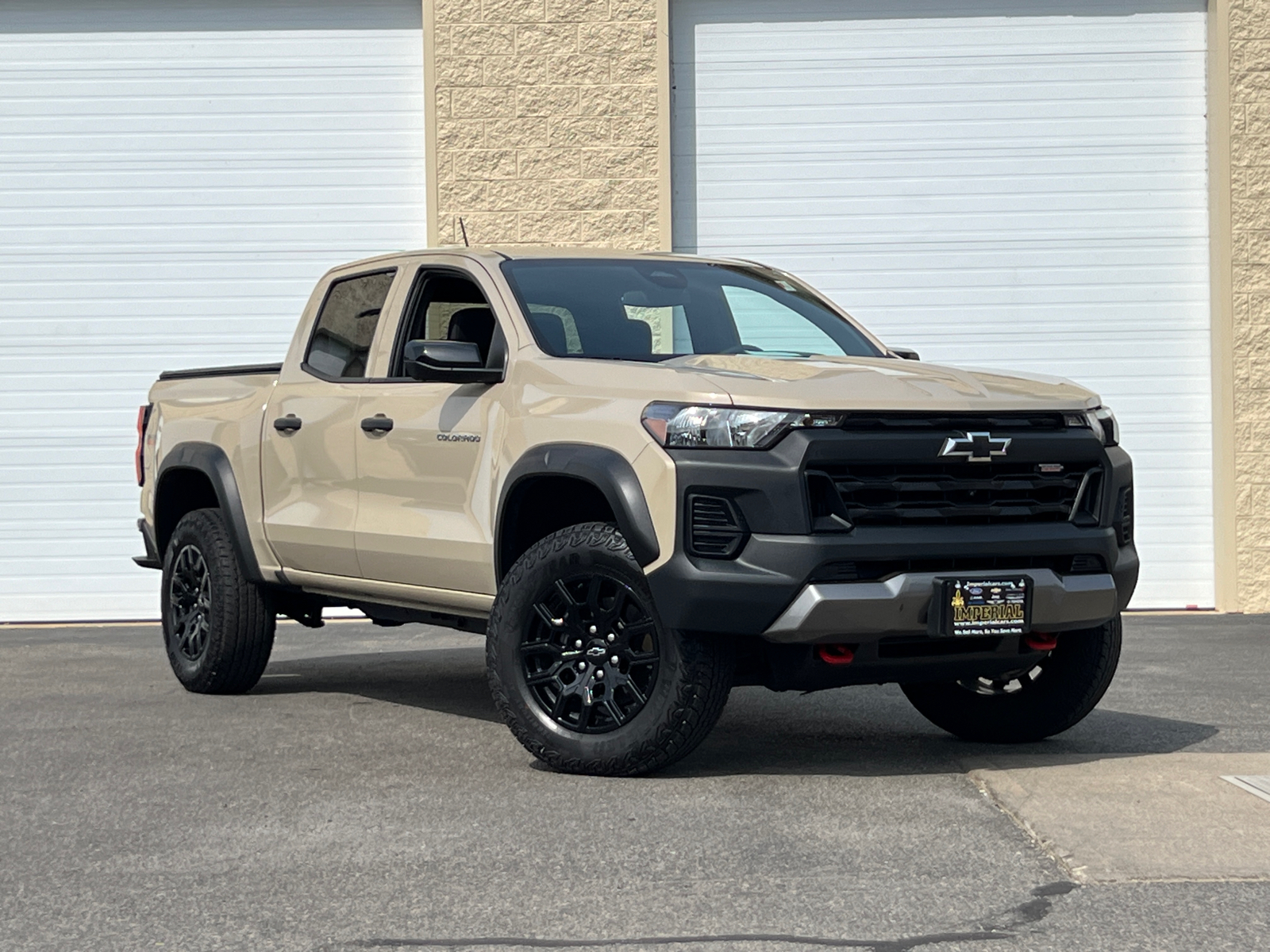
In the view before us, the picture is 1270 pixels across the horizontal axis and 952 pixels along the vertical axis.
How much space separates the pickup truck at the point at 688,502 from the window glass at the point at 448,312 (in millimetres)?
13

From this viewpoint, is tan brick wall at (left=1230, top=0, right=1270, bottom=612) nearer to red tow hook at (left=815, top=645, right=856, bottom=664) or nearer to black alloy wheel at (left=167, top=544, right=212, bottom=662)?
black alloy wheel at (left=167, top=544, right=212, bottom=662)

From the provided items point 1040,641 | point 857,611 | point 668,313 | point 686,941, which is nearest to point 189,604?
point 668,313

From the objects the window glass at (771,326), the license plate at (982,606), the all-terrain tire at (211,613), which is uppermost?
the window glass at (771,326)

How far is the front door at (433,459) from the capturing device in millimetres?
6793

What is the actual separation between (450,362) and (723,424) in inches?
51.0

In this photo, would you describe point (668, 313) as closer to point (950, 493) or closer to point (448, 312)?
point (448, 312)

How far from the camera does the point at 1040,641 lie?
6324mm

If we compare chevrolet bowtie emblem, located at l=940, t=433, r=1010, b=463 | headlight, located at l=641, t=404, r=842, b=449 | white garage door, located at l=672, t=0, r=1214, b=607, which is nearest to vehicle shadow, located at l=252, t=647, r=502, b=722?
headlight, located at l=641, t=404, r=842, b=449

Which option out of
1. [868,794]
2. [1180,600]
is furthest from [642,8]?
[868,794]

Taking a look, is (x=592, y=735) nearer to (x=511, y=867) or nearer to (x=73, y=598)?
(x=511, y=867)

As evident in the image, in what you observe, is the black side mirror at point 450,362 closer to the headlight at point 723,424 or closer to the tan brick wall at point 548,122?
the headlight at point 723,424

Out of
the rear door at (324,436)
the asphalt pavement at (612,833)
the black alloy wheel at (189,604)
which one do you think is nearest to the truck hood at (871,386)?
the asphalt pavement at (612,833)

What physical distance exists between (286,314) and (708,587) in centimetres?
880

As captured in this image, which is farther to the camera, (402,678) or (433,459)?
(402,678)
